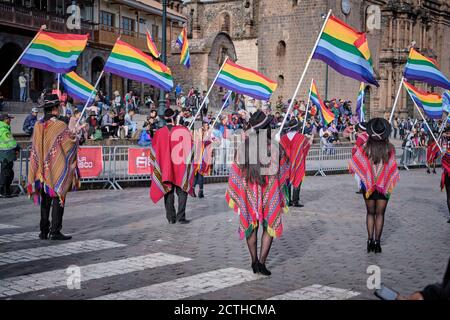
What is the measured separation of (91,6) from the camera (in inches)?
1540

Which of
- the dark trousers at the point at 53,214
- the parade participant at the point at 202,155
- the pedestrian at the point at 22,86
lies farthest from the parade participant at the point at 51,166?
the pedestrian at the point at 22,86

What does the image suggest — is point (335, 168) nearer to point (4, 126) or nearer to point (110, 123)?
point (110, 123)

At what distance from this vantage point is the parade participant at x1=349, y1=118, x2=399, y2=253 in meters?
8.45

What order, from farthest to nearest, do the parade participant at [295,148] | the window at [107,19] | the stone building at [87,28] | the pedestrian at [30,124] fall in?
1. the window at [107,19]
2. the stone building at [87,28]
3. the pedestrian at [30,124]
4. the parade participant at [295,148]

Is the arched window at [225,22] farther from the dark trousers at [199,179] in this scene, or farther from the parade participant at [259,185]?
the parade participant at [259,185]

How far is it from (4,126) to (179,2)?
51.6m

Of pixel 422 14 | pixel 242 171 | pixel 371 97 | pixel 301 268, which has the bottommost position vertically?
pixel 301 268

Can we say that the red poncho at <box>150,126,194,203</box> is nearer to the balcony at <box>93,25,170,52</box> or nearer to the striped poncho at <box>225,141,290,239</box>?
the striped poncho at <box>225,141,290,239</box>

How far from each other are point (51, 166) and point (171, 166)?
2388 mm

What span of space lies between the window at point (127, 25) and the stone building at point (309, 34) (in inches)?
181

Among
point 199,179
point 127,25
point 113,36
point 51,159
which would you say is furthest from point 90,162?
point 127,25

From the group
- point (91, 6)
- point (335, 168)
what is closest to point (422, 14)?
point (91, 6)

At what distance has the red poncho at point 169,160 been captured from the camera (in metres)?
10.6

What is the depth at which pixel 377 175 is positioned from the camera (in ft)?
27.9
